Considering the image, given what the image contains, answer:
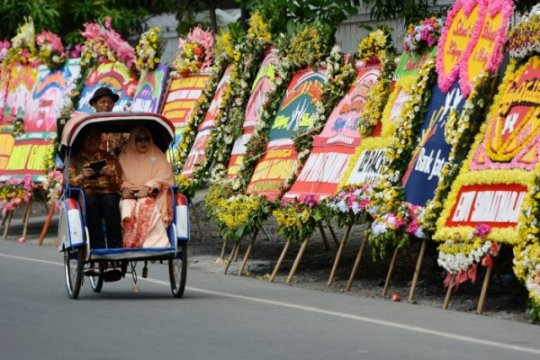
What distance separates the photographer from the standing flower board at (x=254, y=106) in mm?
19891

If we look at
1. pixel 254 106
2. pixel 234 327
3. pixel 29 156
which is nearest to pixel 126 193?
pixel 234 327

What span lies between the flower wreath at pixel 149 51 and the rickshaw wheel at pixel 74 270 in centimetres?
822

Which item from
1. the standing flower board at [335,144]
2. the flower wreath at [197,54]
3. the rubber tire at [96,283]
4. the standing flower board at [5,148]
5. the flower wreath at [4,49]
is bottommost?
the rubber tire at [96,283]

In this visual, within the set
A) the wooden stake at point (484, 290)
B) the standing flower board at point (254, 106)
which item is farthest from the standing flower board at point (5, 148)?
the wooden stake at point (484, 290)

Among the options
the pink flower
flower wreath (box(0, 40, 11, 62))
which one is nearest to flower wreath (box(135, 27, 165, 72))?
flower wreath (box(0, 40, 11, 62))

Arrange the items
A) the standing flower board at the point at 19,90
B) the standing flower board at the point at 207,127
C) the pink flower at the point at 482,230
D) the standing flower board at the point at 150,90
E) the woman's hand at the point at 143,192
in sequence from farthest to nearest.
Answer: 1. the standing flower board at the point at 19,90
2. the standing flower board at the point at 150,90
3. the standing flower board at the point at 207,127
4. the woman's hand at the point at 143,192
5. the pink flower at the point at 482,230

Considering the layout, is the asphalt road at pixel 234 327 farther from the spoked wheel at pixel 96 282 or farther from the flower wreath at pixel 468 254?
the flower wreath at pixel 468 254

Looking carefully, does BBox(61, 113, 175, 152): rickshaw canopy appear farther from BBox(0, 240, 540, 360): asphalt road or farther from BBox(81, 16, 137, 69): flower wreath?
BBox(81, 16, 137, 69): flower wreath

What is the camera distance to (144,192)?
15.3 m

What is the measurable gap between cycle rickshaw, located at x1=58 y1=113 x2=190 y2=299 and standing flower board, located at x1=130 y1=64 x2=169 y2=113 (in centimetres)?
749

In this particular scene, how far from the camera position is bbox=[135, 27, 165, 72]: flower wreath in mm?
23469

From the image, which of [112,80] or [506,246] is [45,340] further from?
[112,80]

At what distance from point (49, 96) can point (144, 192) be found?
11022mm

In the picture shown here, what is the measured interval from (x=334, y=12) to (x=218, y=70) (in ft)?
8.76
